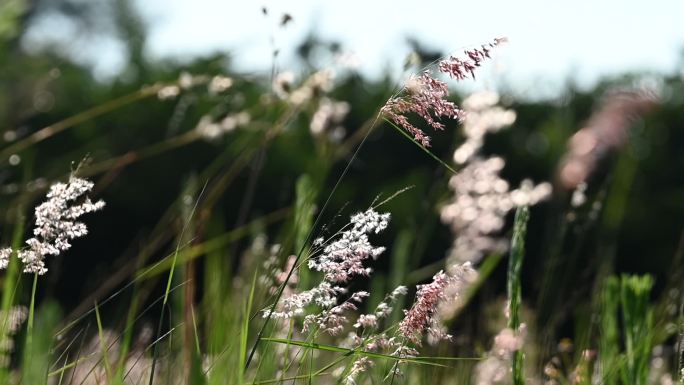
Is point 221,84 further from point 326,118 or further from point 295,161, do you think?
point 295,161

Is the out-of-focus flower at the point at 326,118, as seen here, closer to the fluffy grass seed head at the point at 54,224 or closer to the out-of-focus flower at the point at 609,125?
the out-of-focus flower at the point at 609,125

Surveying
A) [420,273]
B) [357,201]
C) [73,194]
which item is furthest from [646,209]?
[73,194]

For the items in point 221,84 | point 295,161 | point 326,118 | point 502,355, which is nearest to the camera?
point 502,355

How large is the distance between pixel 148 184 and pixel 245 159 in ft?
29.7

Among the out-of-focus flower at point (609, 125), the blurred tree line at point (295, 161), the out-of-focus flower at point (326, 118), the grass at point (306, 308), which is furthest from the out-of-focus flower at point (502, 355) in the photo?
the blurred tree line at point (295, 161)

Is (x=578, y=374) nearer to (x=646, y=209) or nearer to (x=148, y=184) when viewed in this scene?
(x=148, y=184)

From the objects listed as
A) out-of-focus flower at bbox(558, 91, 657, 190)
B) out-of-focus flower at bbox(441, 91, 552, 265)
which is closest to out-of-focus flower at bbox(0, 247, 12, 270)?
out-of-focus flower at bbox(558, 91, 657, 190)

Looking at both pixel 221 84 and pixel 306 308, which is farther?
pixel 221 84

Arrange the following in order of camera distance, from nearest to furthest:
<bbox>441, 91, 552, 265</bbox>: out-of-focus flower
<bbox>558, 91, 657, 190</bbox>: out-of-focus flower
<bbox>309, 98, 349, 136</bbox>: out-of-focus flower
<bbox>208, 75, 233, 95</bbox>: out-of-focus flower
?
<bbox>558, 91, 657, 190</bbox>: out-of-focus flower
<bbox>208, 75, 233, 95</bbox>: out-of-focus flower
<bbox>309, 98, 349, 136</bbox>: out-of-focus flower
<bbox>441, 91, 552, 265</bbox>: out-of-focus flower

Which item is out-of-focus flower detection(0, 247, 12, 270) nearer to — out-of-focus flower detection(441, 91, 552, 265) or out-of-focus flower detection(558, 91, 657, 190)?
out-of-focus flower detection(558, 91, 657, 190)

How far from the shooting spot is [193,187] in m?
2.15

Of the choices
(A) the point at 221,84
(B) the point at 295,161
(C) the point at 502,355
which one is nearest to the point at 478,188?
(A) the point at 221,84

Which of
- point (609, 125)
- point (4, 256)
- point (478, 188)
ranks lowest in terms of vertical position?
point (478, 188)

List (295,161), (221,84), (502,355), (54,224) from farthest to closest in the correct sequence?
(295,161) → (221,84) → (502,355) → (54,224)
